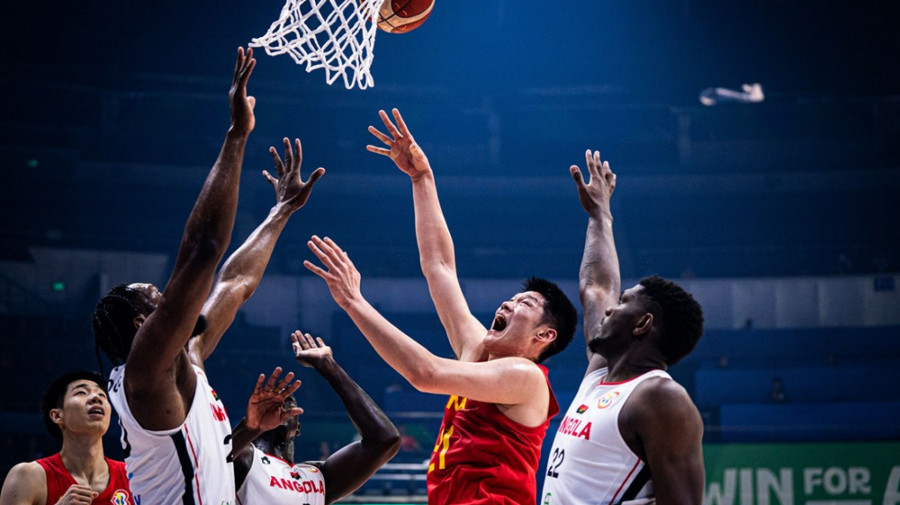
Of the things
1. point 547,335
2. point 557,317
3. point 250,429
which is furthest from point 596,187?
point 250,429

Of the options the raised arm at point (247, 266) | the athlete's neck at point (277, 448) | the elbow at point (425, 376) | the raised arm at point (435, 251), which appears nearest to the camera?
the elbow at point (425, 376)

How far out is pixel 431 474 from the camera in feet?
12.4

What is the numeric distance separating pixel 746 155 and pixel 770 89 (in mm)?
1971

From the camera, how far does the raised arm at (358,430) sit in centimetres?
382

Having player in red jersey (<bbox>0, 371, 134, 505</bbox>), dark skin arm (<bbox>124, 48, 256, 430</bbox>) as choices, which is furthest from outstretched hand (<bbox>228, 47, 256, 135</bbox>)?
player in red jersey (<bbox>0, 371, 134, 505</bbox>)

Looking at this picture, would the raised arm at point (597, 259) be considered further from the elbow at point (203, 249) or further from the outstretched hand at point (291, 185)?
the elbow at point (203, 249)

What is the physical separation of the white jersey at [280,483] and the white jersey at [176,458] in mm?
613

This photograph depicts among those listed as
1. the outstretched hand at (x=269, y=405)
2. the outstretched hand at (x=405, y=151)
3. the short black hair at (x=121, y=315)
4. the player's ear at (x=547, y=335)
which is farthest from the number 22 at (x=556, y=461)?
the outstretched hand at (x=405, y=151)

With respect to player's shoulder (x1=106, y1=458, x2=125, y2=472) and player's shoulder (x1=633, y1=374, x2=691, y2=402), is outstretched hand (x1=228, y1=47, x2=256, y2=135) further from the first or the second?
player's shoulder (x1=106, y1=458, x2=125, y2=472)

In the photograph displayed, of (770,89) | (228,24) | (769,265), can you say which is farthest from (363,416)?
(770,89)

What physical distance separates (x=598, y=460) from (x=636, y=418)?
0.75 feet

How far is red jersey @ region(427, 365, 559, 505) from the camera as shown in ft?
11.7

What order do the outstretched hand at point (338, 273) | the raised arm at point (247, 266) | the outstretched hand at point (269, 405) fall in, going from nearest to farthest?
the outstretched hand at point (338, 273) < the outstretched hand at point (269, 405) < the raised arm at point (247, 266)

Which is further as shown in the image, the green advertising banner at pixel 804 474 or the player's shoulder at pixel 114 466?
the green advertising banner at pixel 804 474
